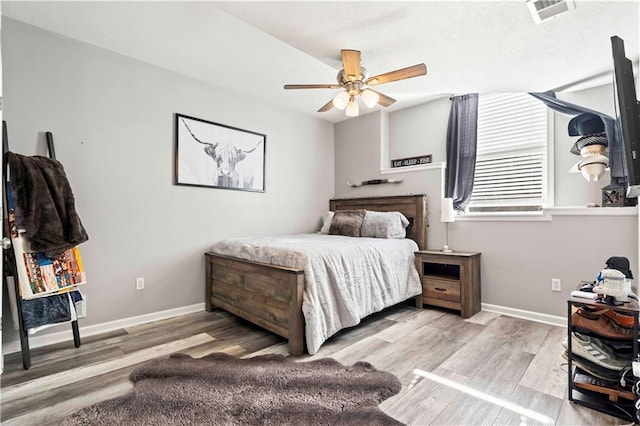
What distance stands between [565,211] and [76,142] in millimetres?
4451

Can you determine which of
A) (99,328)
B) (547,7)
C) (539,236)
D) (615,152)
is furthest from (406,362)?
(99,328)

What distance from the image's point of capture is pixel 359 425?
63.9 inches

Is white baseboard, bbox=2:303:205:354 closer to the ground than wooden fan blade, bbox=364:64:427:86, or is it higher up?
closer to the ground

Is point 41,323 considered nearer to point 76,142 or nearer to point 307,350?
point 76,142

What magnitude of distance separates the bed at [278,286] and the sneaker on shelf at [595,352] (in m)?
1.45

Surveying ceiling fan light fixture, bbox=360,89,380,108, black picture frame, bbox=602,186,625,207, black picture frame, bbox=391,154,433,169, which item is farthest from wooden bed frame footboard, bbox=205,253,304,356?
black picture frame, bbox=602,186,625,207

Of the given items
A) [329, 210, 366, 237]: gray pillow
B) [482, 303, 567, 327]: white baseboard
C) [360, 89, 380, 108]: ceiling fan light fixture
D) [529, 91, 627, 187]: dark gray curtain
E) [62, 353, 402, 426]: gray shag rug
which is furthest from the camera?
[329, 210, 366, 237]: gray pillow

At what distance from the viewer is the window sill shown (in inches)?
111

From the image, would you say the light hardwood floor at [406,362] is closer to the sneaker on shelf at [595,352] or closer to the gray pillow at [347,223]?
the sneaker on shelf at [595,352]

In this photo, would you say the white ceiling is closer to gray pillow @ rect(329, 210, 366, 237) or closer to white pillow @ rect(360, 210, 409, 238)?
white pillow @ rect(360, 210, 409, 238)

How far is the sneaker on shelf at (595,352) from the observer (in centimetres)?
174

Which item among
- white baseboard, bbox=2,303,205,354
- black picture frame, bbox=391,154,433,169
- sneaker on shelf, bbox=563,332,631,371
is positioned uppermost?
black picture frame, bbox=391,154,433,169

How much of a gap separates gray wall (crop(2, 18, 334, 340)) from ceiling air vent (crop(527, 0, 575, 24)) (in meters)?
2.89

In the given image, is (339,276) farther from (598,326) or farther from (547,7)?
(547,7)
